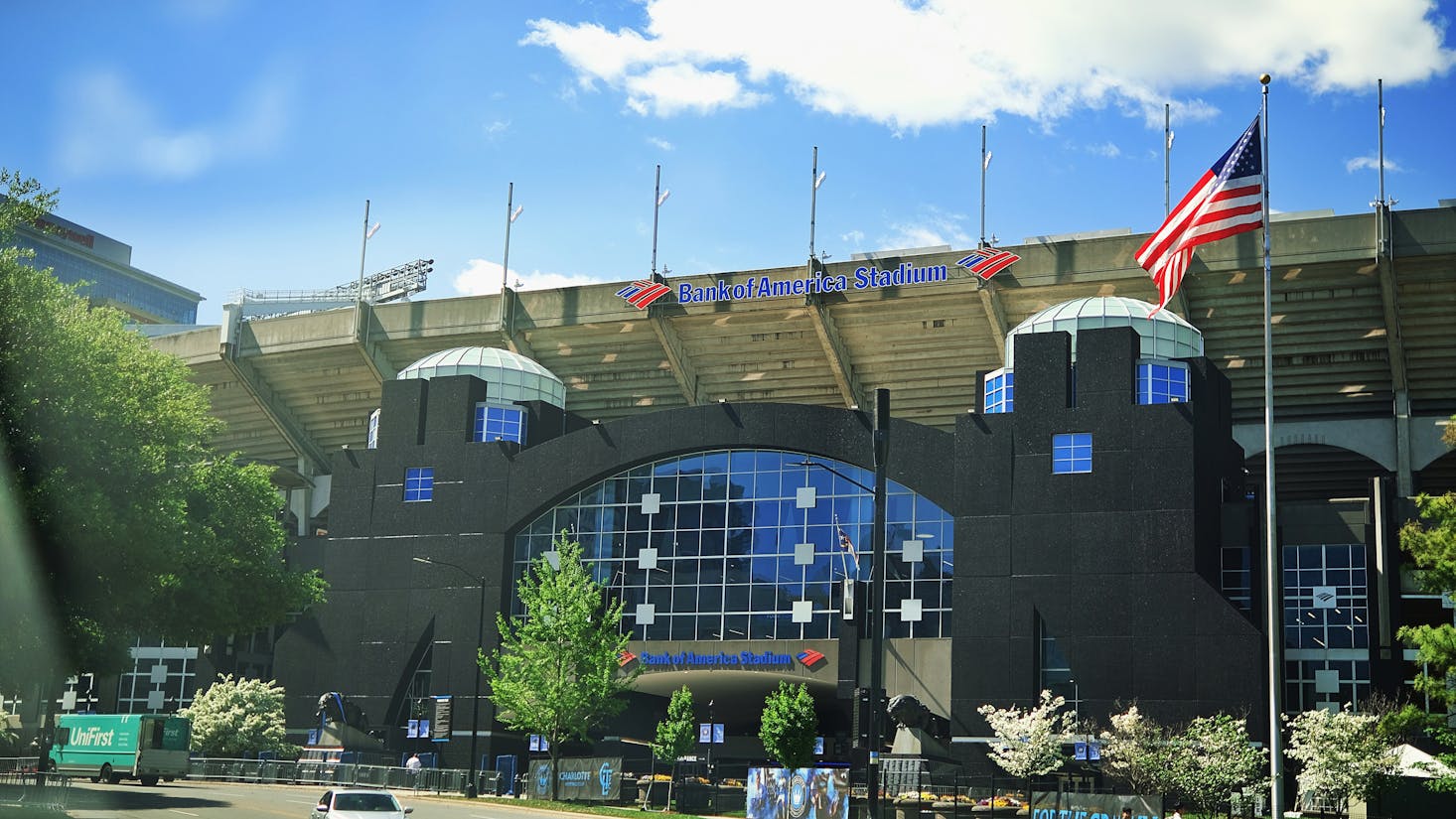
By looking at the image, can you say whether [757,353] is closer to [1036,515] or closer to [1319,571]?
[1036,515]

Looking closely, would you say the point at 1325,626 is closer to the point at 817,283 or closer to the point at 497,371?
the point at 817,283

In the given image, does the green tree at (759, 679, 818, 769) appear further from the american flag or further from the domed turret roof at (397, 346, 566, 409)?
the domed turret roof at (397, 346, 566, 409)

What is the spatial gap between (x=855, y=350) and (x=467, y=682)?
2703 cm

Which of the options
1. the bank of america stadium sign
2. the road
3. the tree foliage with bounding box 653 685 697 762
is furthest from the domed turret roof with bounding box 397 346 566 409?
the road

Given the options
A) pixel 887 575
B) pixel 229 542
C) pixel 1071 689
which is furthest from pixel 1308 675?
pixel 229 542

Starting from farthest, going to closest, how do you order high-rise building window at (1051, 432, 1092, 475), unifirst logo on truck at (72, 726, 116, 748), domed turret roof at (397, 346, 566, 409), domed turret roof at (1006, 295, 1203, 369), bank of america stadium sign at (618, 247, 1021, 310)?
domed turret roof at (397, 346, 566, 409), bank of america stadium sign at (618, 247, 1021, 310), domed turret roof at (1006, 295, 1203, 369), high-rise building window at (1051, 432, 1092, 475), unifirst logo on truck at (72, 726, 116, 748)

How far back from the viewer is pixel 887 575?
222ft

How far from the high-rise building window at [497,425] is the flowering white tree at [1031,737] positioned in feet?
94.0

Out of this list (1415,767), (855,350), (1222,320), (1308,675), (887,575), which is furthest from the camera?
(855,350)

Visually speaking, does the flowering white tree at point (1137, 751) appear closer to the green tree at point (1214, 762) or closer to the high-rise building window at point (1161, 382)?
the green tree at point (1214, 762)

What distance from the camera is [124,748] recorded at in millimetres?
60438

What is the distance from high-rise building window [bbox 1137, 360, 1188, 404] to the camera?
63625mm

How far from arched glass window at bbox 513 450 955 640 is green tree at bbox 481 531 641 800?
763cm

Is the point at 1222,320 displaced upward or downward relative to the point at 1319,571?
upward
